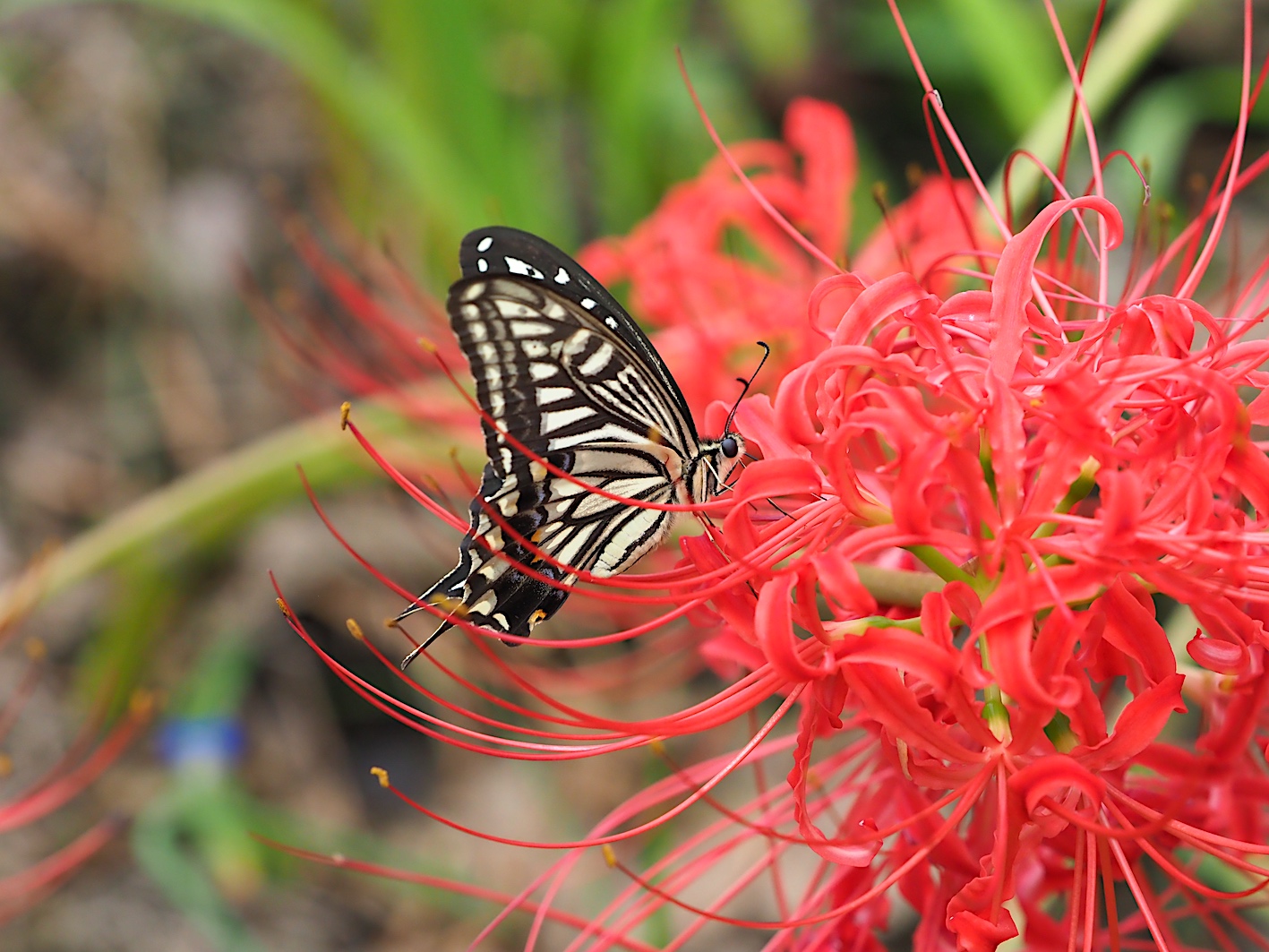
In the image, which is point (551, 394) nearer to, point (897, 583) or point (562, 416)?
point (562, 416)

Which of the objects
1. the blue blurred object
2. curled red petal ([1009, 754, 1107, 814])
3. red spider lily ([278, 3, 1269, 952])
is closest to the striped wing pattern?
red spider lily ([278, 3, 1269, 952])

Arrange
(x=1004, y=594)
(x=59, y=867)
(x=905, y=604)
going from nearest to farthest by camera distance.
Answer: (x=1004, y=594) < (x=905, y=604) < (x=59, y=867)

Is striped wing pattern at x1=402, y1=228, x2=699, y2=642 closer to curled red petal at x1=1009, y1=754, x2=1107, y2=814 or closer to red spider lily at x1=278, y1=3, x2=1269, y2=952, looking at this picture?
red spider lily at x1=278, y1=3, x2=1269, y2=952

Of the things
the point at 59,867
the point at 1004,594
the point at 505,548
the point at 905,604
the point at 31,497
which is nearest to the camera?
the point at 1004,594

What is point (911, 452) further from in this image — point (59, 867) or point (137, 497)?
point (137, 497)

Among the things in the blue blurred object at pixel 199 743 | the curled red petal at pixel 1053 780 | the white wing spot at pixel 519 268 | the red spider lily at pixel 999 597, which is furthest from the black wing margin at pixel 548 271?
the blue blurred object at pixel 199 743

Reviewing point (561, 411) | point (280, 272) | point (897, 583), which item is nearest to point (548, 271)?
point (561, 411)

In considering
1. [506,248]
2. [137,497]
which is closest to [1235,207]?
[506,248]
